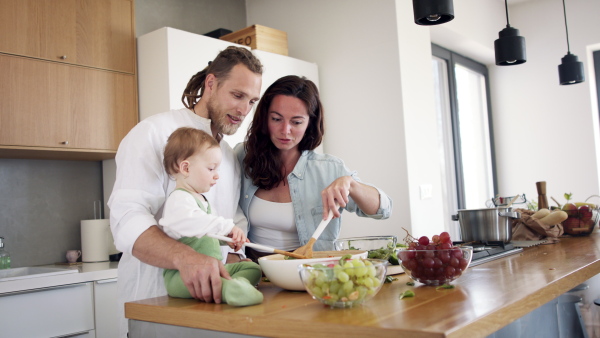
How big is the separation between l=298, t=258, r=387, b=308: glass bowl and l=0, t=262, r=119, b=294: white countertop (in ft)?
6.37

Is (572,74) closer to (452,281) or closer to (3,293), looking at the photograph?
(452,281)

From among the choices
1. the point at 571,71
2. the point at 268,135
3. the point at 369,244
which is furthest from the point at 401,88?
the point at 369,244

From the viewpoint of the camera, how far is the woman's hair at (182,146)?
1524 mm

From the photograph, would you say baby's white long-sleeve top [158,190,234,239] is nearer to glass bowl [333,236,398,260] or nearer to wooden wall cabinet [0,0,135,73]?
glass bowl [333,236,398,260]

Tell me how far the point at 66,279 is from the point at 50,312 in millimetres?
162

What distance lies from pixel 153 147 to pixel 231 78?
37 centimetres

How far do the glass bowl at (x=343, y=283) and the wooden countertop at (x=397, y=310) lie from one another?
0.02 m

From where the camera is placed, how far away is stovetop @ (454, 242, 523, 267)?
6.13ft

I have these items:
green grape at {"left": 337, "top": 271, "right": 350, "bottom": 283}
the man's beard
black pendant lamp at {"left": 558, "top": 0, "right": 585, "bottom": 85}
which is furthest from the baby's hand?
black pendant lamp at {"left": 558, "top": 0, "right": 585, "bottom": 85}

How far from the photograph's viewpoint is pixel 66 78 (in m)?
3.08

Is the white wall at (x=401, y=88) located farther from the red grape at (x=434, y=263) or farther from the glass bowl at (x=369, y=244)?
the red grape at (x=434, y=263)

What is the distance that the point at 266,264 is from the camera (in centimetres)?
138

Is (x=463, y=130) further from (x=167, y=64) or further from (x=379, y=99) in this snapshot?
(x=167, y=64)

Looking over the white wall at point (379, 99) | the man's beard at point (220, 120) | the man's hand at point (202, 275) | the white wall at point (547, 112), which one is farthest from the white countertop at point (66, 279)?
the white wall at point (547, 112)
